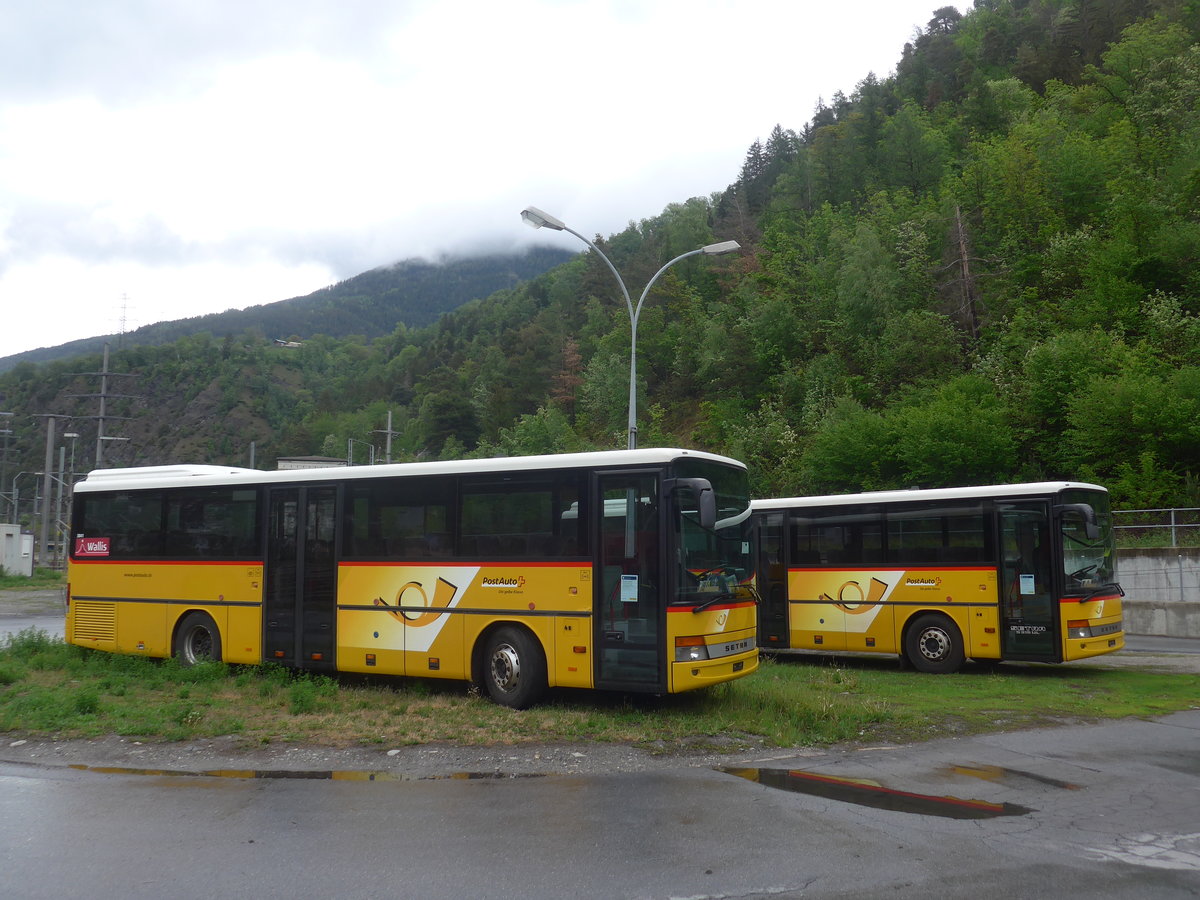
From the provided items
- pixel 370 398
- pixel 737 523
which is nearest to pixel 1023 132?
pixel 737 523

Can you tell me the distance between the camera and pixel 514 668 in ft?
39.3

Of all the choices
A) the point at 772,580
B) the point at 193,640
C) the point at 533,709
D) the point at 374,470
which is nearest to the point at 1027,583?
the point at 772,580

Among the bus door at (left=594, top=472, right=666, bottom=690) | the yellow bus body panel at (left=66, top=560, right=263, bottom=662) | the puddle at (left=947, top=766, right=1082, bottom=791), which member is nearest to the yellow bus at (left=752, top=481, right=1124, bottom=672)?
the puddle at (left=947, top=766, right=1082, bottom=791)

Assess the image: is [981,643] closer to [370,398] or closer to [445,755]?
[445,755]

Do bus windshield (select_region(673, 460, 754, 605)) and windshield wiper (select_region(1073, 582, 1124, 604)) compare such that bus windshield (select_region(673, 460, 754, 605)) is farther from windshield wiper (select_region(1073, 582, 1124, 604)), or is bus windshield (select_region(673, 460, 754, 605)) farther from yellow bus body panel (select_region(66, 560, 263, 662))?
yellow bus body panel (select_region(66, 560, 263, 662))

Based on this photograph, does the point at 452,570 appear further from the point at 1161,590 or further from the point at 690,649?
the point at 1161,590

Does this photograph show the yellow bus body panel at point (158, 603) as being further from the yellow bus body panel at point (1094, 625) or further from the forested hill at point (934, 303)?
the forested hill at point (934, 303)

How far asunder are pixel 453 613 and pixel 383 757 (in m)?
2.92

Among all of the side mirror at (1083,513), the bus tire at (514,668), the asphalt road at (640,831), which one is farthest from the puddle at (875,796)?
the side mirror at (1083,513)

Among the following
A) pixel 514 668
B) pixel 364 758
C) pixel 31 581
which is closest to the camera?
pixel 364 758

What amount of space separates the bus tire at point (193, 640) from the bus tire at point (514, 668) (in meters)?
5.53

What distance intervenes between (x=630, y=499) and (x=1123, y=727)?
6.43 m

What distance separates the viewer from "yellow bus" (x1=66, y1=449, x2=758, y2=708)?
442 inches

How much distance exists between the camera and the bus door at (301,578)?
13.8 meters
